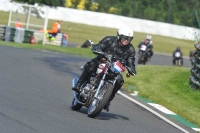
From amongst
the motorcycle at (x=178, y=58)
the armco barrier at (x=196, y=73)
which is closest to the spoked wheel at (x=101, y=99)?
the armco barrier at (x=196, y=73)

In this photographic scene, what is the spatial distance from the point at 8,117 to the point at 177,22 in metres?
44.2

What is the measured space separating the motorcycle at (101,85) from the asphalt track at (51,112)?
0.77 feet

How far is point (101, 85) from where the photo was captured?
1021cm

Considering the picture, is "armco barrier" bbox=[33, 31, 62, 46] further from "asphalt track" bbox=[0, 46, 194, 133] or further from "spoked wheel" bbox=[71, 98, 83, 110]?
"spoked wheel" bbox=[71, 98, 83, 110]

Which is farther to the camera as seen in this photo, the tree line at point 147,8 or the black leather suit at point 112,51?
the tree line at point 147,8

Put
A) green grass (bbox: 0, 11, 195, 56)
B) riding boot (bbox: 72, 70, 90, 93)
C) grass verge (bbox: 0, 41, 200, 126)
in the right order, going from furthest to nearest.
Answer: green grass (bbox: 0, 11, 195, 56)
grass verge (bbox: 0, 41, 200, 126)
riding boot (bbox: 72, 70, 90, 93)

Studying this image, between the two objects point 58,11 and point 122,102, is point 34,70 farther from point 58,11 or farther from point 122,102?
point 58,11

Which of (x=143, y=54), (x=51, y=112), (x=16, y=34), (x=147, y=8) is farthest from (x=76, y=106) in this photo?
(x=147, y=8)

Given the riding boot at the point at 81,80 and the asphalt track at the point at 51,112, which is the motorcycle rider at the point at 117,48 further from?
the asphalt track at the point at 51,112

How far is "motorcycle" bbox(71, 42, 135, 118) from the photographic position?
10.1 metres

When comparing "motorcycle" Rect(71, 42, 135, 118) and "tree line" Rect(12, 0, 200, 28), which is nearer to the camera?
"motorcycle" Rect(71, 42, 135, 118)

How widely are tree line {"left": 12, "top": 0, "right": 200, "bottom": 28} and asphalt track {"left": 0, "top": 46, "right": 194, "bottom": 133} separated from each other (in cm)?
3531

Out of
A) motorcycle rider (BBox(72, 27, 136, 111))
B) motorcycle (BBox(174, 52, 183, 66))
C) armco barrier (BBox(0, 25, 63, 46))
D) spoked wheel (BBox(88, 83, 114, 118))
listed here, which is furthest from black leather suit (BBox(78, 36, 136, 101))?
motorcycle (BBox(174, 52, 183, 66))

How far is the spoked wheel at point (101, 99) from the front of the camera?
10070 mm
